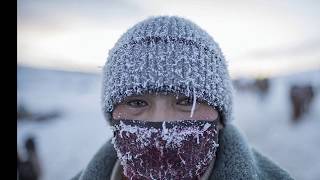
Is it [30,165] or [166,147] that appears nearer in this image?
[166,147]

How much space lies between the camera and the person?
63.0 inches

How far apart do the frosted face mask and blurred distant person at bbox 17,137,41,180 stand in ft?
7.55

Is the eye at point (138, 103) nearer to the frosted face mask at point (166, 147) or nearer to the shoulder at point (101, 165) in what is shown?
the frosted face mask at point (166, 147)

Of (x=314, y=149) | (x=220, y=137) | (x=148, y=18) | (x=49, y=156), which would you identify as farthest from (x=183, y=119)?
(x=314, y=149)

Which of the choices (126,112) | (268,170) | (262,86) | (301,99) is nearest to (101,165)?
(126,112)

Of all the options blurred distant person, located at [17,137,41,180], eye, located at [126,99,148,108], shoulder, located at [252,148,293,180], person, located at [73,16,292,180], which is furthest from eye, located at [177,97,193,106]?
blurred distant person, located at [17,137,41,180]

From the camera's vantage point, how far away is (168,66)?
166 centimetres

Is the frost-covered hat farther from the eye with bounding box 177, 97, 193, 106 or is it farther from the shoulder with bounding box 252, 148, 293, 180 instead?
the shoulder with bounding box 252, 148, 293, 180

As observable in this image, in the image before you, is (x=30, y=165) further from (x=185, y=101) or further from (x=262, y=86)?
(x=262, y=86)

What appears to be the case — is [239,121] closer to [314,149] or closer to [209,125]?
[314,149]

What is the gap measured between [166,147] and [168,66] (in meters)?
0.27

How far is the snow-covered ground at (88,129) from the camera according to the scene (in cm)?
482

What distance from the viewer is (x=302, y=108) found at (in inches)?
300

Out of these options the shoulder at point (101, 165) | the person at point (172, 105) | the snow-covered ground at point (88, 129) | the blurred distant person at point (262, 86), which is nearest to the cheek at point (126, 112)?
the person at point (172, 105)
